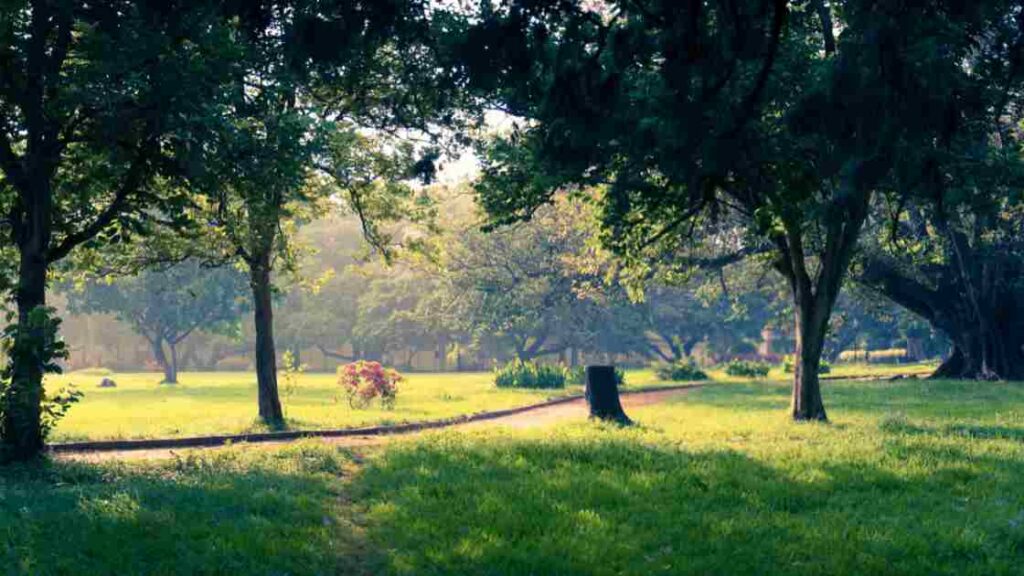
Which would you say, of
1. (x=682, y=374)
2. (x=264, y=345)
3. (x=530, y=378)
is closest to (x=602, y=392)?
(x=264, y=345)

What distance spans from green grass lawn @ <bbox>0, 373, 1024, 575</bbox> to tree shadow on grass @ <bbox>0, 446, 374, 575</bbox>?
27mm

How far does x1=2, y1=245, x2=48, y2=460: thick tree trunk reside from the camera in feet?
39.5

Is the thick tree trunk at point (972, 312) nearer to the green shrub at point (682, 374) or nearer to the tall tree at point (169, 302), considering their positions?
the green shrub at point (682, 374)

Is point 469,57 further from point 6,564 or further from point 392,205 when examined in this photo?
point 392,205

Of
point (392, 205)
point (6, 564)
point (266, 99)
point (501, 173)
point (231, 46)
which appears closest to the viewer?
point (6, 564)

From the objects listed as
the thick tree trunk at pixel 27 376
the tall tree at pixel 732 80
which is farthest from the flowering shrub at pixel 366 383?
the tall tree at pixel 732 80

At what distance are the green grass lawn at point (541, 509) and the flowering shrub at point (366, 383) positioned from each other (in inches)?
501

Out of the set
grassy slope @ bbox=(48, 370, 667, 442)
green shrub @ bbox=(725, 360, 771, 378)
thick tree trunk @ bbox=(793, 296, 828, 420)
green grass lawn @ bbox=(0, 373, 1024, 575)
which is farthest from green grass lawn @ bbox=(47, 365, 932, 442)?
thick tree trunk @ bbox=(793, 296, 828, 420)

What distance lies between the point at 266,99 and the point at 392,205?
7.33 meters

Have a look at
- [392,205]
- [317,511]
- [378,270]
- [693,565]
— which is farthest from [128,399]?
[378,270]

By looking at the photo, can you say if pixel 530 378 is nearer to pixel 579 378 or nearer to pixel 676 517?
pixel 579 378

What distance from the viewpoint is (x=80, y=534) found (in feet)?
25.8

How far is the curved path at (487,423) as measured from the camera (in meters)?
16.2

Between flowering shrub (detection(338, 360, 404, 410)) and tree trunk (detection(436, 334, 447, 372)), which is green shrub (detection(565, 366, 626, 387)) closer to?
flowering shrub (detection(338, 360, 404, 410))
